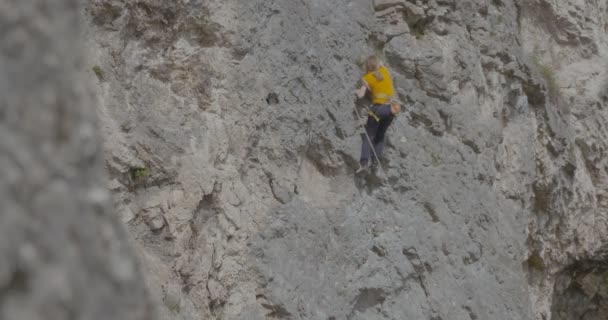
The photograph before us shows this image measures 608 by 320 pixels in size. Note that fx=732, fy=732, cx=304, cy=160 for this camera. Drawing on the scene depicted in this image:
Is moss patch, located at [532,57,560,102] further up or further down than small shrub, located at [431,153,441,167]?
further down

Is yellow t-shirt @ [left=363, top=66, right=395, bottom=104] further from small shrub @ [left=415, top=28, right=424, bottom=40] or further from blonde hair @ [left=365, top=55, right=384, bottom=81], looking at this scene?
small shrub @ [left=415, top=28, right=424, bottom=40]

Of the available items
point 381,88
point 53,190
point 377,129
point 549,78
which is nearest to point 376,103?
point 381,88

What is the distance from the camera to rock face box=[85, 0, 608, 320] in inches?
229

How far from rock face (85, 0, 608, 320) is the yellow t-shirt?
22 cm

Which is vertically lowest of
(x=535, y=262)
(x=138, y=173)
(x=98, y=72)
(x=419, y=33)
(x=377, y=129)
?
(x=535, y=262)

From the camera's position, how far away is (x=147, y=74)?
6023mm

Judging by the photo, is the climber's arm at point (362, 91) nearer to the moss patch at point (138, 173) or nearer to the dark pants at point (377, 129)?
the dark pants at point (377, 129)

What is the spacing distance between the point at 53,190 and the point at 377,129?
239 inches

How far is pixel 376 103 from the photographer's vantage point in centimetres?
729

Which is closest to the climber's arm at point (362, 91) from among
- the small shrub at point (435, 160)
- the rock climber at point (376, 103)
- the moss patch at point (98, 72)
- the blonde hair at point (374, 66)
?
the rock climber at point (376, 103)

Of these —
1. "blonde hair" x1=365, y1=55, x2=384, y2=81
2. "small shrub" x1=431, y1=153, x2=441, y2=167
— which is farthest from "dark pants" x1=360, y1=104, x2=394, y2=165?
"small shrub" x1=431, y1=153, x2=441, y2=167

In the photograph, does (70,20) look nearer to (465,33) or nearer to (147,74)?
(147,74)

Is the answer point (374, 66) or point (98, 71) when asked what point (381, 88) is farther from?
point (98, 71)

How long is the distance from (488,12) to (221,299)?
533 centimetres
